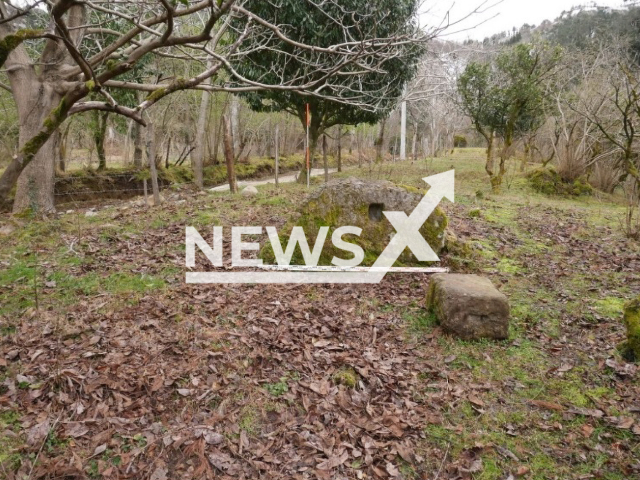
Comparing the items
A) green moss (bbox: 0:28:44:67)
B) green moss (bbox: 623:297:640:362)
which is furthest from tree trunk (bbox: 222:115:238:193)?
green moss (bbox: 623:297:640:362)

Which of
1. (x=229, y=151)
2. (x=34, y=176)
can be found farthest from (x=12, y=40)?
(x=229, y=151)

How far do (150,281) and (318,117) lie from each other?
891 centimetres

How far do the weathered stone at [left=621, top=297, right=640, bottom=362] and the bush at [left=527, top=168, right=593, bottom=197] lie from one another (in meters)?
11.1

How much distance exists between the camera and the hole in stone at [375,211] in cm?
597

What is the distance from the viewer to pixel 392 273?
566 cm

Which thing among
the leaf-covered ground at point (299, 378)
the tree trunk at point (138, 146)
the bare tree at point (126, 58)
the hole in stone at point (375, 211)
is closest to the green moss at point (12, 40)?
the bare tree at point (126, 58)

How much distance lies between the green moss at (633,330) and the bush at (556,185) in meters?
11.1

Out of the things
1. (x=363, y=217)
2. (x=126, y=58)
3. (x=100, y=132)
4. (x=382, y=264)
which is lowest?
(x=382, y=264)

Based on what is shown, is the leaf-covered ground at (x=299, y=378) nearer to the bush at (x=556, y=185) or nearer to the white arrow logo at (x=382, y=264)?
the white arrow logo at (x=382, y=264)

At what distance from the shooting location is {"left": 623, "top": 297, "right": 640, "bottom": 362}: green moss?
366cm

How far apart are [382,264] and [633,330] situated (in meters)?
2.92

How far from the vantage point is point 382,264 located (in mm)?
5738

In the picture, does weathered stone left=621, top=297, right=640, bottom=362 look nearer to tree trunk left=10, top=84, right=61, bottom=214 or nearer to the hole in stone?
the hole in stone

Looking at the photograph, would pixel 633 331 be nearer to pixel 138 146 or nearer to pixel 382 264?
pixel 382 264
